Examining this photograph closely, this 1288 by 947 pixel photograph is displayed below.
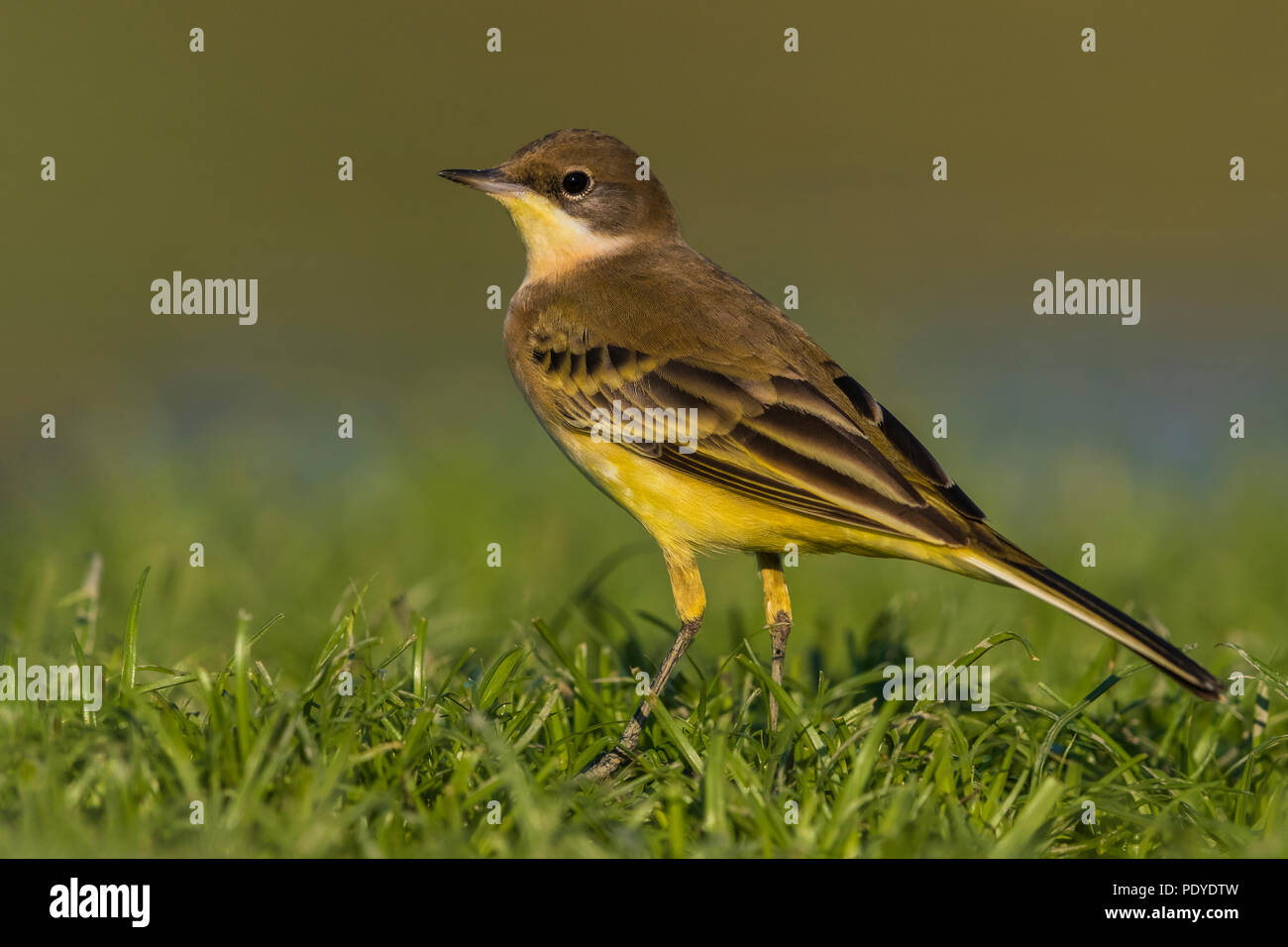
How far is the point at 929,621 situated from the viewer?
9.05m

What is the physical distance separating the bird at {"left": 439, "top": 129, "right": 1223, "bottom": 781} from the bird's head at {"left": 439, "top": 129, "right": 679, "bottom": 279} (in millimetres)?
11

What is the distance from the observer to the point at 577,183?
8.09m

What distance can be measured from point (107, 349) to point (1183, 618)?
13.4 m

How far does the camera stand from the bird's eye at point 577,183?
8.08 m

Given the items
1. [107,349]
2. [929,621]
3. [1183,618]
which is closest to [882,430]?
[929,621]

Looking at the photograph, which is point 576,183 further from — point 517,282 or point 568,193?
point 517,282

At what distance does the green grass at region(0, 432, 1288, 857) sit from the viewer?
5.05 metres

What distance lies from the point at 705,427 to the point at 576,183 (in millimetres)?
1990

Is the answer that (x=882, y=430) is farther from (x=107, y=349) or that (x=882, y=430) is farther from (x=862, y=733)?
(x=107, y=349)

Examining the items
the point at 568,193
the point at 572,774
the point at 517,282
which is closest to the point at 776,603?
the point at 572,774
